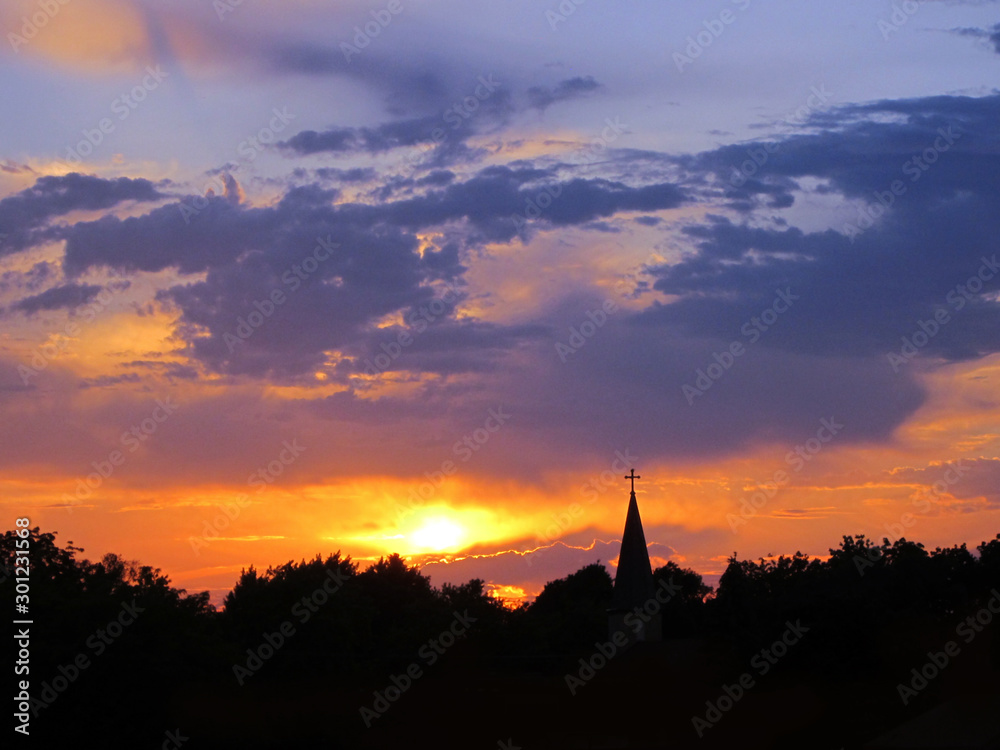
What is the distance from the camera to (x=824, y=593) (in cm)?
3694

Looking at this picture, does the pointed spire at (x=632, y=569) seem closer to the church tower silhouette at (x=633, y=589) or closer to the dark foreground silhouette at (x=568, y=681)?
the church tower silhouette at (x=633, y=589)

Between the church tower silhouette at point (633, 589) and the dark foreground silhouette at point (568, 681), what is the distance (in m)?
19.1

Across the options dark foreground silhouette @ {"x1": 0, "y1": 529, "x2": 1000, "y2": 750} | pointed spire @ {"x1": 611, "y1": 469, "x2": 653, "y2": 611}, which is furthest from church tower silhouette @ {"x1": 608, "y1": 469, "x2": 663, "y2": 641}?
dark foreground silhouette @ {"x1": 0, "y1": 529, "x2": 1000, "y2": 750}

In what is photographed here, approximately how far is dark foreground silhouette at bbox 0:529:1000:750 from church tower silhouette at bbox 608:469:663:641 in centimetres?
1915

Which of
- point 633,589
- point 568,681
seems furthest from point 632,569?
point 568,681

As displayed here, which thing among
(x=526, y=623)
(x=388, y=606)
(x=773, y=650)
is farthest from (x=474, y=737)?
(x=388, y=606)

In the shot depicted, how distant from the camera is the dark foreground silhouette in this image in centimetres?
3325

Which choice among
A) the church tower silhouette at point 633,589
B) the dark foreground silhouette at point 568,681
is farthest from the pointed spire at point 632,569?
the dark foreground silhouette at point 568,681

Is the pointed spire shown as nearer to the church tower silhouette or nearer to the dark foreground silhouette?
the church tower silhouette

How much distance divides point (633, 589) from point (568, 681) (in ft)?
85.5

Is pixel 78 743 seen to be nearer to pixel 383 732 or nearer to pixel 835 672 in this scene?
pixel 383 732

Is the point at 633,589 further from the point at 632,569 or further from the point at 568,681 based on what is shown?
the point at 568,681

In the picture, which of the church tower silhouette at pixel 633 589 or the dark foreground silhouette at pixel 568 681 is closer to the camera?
the dark foreground silhouette at pixel 568 681

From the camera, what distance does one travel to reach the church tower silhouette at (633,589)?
60344mm
